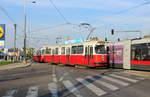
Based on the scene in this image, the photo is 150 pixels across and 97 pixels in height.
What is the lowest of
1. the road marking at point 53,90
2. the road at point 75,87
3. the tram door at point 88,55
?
the road at point 75,87

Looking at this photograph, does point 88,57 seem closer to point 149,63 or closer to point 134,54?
point 134,54

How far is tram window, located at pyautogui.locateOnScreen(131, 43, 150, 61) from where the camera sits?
28.2 m

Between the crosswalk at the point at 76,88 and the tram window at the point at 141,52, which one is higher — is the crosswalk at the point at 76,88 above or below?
below

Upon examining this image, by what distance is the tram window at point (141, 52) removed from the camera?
28.2m

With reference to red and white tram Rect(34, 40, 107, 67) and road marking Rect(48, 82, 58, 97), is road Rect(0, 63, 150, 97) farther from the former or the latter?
red and white tram Rect(34, 40, 107, 67)

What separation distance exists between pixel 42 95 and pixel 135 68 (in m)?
19.1

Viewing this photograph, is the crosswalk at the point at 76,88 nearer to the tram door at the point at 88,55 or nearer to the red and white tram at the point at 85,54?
the red and white tram at the point at 85,54

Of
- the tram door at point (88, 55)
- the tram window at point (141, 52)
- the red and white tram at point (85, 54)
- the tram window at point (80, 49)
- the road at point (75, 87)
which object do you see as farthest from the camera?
the tram window at point (80, 49)

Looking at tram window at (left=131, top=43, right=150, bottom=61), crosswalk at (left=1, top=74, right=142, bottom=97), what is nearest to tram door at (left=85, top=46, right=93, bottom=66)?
tram window at (left=131, top=43, right=150, bottom=61)

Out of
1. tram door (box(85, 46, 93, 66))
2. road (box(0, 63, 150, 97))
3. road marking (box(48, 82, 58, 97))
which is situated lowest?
road (box(0, 63, 150, 97))

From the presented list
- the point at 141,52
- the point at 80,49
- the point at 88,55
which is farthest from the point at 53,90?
the point at 80,49

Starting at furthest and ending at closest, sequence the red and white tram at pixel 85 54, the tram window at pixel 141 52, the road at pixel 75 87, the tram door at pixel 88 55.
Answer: the tram door at pixel 88 55, the red and white tram at pixel 85 54, the tram window at pixel 141 52, the road at pixel 75 87

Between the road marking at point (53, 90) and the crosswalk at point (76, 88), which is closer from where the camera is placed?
the road marking at point (53, 90)

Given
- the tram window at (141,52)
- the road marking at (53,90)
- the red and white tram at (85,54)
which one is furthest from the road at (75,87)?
the red and white tram at (85,54)
